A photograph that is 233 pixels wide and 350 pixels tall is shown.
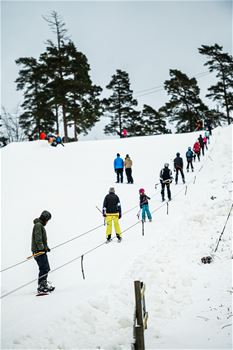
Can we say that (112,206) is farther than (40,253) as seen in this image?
Yes

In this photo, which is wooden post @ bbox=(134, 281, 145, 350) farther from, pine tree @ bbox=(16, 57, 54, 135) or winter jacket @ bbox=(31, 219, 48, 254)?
pine tree @ bbox=(16, 57, 54, 135)

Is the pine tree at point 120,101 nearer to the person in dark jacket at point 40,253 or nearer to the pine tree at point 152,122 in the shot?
the pine tree at point 152,122

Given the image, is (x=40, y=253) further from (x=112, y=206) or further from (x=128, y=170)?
(x=128, y=170)

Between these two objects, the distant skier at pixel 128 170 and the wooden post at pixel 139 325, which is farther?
the distant skier at pixel 128 170

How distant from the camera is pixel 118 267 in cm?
829

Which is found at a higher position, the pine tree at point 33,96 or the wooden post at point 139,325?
the pine tree at point 33,96

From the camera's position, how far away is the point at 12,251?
10781 mm

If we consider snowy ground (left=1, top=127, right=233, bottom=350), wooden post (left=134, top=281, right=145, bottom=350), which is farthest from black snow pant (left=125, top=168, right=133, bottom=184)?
wooden post (left=134, top=281, right=145, bottom=350)

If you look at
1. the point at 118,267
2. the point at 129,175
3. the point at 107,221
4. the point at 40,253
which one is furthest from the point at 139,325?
the point at 129,175

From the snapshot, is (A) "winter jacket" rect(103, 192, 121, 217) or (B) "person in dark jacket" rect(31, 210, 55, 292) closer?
(B) "person in dark jacket" rect(31, 210, 55, 292)

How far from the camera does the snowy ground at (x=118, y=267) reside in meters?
5.60

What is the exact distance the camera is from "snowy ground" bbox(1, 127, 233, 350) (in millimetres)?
5602

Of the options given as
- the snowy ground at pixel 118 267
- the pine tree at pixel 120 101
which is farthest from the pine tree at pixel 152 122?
the snowy ground at pixel 118 267

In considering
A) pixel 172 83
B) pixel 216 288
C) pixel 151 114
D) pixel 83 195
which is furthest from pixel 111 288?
pixel 151 114
